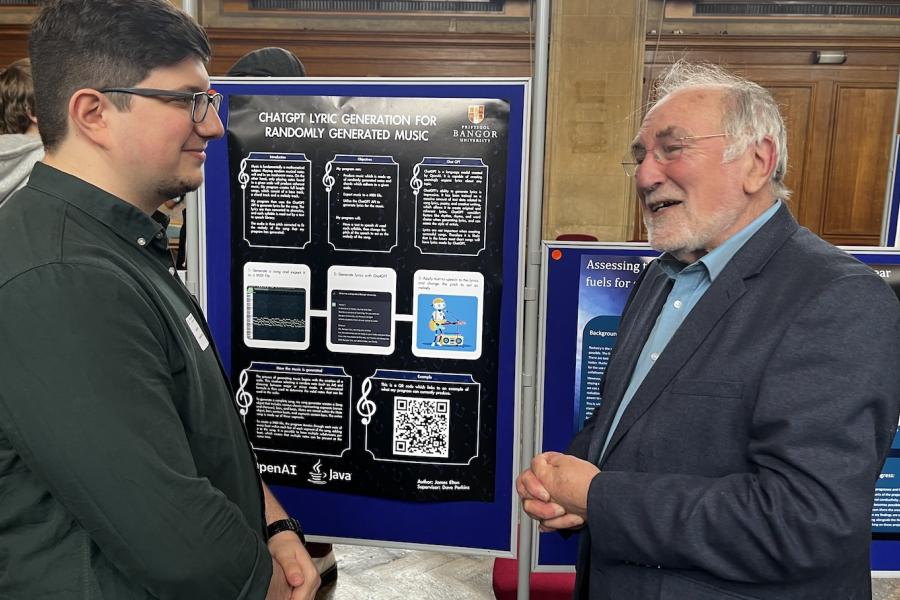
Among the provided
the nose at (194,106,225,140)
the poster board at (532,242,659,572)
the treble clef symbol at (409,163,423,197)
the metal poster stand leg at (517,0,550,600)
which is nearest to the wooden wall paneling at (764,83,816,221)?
the poster board at (532,242,659,572)

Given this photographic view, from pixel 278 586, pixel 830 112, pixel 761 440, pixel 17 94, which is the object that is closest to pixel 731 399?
pixel 761 440

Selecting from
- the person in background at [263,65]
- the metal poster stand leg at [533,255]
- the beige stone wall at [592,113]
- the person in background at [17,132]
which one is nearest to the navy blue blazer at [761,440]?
the metal poster stand leg at [533,255]

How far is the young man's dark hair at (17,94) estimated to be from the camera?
2.28 meters

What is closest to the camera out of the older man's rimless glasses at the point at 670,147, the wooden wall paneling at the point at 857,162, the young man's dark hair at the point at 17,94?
the older man's rimless glasses at the point at 670,147

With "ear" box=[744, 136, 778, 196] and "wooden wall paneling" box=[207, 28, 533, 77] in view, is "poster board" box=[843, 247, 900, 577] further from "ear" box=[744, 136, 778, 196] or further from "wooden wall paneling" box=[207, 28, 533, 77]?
"wooden wall paneling" box=[207, 28, 533, 77]

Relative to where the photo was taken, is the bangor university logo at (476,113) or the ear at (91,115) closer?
the ear at (91,115)

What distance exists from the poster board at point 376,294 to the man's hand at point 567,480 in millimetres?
821

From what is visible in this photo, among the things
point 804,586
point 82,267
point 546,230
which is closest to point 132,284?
point 82,267

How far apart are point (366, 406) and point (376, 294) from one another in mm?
354

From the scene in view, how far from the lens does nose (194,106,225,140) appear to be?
1227 mm

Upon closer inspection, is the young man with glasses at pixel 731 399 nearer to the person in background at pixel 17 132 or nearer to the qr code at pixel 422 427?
the qr code at pixel 422 427

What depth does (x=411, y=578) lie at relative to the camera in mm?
3178

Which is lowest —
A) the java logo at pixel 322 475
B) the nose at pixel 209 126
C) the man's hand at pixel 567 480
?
the java logo at pixel 322 475

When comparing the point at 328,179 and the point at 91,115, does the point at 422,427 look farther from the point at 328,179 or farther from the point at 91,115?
the point at 91,115
